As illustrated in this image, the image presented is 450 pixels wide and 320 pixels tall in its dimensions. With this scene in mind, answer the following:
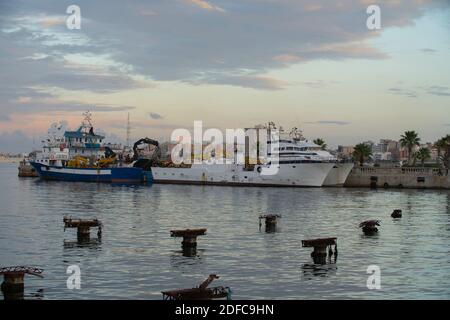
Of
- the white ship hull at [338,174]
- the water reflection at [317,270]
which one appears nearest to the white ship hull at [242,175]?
the white ship hull at [338,174]

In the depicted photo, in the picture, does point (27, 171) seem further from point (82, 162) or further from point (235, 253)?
point (235, 253)

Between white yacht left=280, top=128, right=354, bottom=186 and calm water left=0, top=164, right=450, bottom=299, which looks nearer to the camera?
calm water left=0, top=164, right=450, bottom=299

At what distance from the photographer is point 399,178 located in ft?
364

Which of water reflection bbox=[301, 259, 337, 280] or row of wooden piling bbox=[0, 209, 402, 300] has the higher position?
row of wooden piling bbox=[0, 209, 402, 300]

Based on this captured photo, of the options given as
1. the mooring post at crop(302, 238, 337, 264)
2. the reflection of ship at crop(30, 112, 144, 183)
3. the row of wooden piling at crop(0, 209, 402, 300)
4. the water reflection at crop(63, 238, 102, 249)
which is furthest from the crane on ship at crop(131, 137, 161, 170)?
the mooring post at crop(302, 238, 337, 264)

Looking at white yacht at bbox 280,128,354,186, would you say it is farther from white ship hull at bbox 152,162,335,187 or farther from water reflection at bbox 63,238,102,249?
water reflection at bbox 63,238,102,249

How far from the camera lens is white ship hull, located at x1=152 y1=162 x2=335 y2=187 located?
111m

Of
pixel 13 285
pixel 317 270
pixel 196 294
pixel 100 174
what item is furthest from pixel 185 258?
pixel 100 174

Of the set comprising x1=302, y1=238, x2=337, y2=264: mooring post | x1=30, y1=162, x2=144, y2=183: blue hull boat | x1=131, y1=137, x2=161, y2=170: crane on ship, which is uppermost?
x1=131, y1=137, x2=161, y2=170: crane on ship

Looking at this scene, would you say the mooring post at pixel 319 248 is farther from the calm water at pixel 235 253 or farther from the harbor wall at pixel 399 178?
the harbor wall at pixel 399 178

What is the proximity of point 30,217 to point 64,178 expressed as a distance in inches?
3153

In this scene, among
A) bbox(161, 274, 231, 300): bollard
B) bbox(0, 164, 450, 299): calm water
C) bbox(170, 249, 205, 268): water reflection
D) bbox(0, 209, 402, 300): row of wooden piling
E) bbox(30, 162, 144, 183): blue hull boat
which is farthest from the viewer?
bbox(30, 162, 144, 183): blue hull boat
